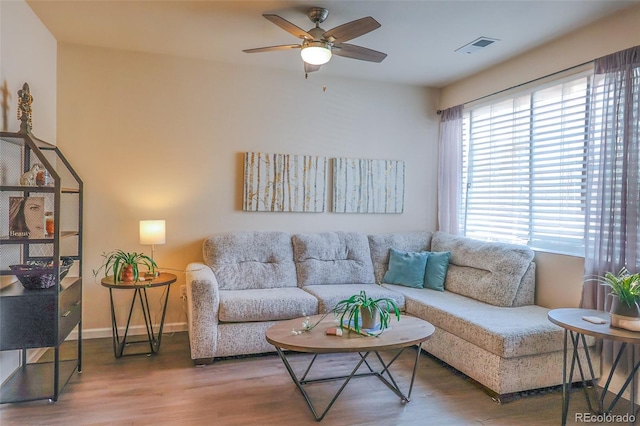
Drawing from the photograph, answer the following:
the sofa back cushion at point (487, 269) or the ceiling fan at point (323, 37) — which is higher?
the ceiling fan at point (323, 37)

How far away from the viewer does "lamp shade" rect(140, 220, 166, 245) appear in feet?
11.9

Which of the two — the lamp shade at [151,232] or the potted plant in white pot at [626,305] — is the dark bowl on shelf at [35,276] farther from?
the potted plant in white pot at [626,305]

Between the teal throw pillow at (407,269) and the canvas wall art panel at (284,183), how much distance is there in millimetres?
959

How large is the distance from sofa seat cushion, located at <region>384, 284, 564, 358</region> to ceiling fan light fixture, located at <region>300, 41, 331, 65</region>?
83.9 inches

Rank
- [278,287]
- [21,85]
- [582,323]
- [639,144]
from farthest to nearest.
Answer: [278,287] → [21,85] → [639,144] → [582,323]

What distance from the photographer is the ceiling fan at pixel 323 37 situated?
263cm

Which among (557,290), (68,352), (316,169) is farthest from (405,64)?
(68,352)

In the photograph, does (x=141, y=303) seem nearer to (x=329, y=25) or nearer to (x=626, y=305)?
(x=329, y=25)

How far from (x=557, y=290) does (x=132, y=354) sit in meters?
3.52

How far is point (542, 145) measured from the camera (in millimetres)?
3594

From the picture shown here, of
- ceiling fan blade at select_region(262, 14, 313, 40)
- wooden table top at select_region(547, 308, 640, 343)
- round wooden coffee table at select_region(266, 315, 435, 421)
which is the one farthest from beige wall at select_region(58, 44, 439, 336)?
wooden table top at select_region(547, 308, 640, 343)

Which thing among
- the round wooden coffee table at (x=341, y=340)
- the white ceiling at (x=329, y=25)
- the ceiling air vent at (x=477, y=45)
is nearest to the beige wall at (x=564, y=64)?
the white ceiling at (x=329, y=25)

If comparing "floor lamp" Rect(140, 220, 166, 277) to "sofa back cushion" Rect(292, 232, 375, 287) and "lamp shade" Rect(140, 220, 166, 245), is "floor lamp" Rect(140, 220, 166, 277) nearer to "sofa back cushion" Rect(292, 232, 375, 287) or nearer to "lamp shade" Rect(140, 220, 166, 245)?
"lamp shade" Rect(140, 220, 166, 245)

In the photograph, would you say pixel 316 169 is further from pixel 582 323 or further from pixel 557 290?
pixel 582 323
